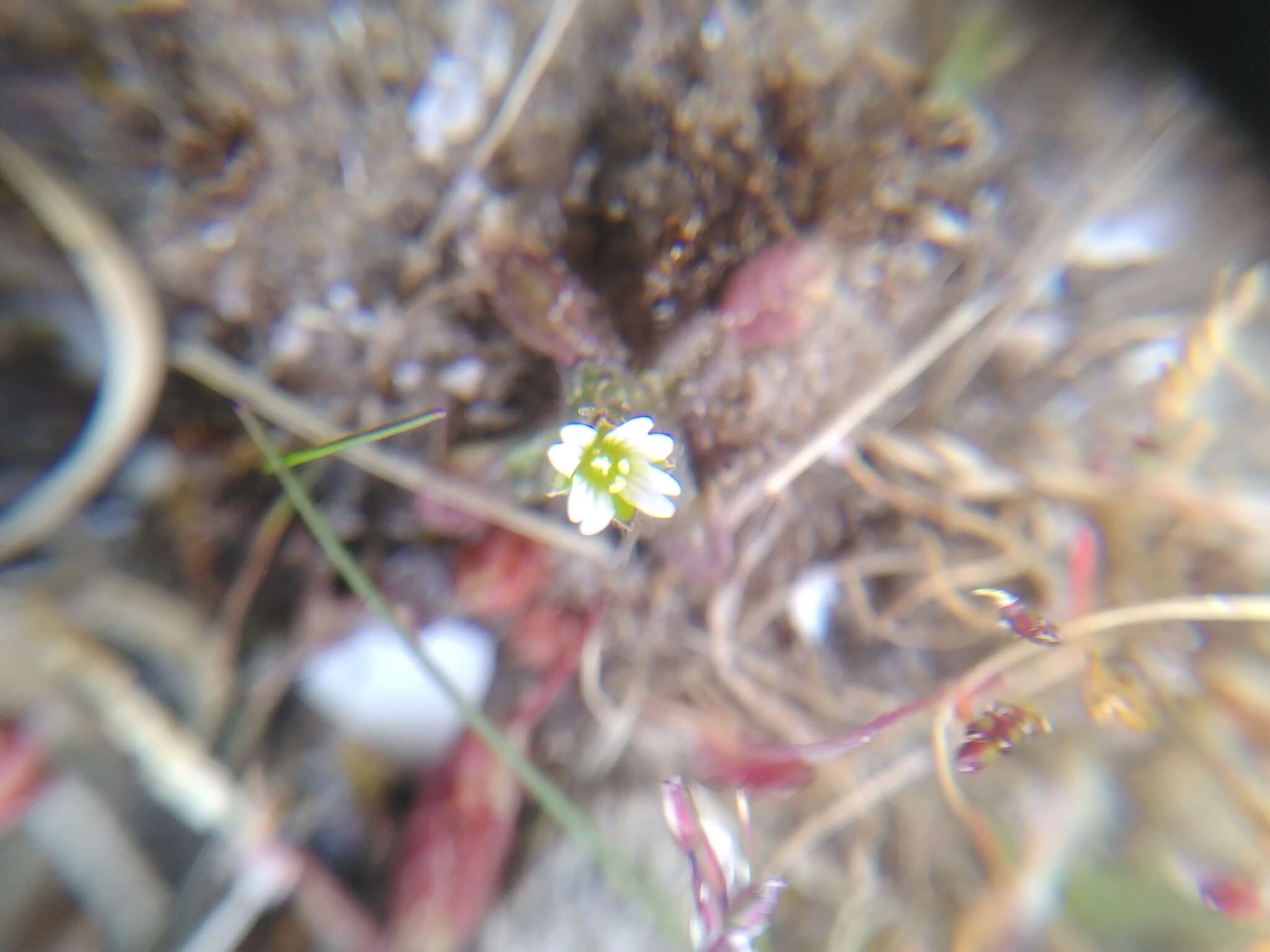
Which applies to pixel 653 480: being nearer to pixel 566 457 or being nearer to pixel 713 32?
pixel 566 457

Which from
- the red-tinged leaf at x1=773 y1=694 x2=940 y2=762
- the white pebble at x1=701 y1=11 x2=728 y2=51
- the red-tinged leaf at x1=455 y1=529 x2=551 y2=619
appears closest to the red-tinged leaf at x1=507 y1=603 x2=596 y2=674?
the red-tinged leaf at x1=455 y1=529 x2=551 y2=619

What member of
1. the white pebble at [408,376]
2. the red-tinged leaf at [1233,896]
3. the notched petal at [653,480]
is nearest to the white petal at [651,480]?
the notched petal at [653,480]

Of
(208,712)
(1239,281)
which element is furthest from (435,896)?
(1239,281)

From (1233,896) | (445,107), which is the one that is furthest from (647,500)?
(1233,896)

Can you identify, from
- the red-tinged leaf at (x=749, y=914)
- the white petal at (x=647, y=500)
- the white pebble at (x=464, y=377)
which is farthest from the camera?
the white pebble at (x=464, y=377)

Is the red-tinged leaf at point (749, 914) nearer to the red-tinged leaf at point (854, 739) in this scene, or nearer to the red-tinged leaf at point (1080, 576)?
the red-tinged leaf at point (854, 739)

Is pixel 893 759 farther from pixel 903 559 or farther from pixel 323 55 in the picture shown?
pixel 323 55

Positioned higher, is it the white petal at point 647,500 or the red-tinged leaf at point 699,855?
the white petal at point 647,500
